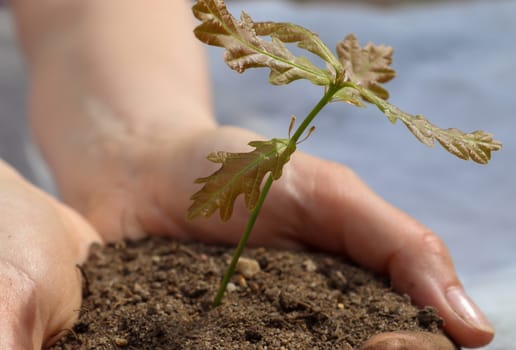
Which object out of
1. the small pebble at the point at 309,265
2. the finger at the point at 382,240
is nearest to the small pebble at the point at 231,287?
the small pebble at the point at 309,265

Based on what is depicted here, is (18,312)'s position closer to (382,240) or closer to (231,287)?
(231,287)

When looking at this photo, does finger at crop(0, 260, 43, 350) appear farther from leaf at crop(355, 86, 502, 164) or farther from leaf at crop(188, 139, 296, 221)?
leaf at crop(355, 86, 502, 164)

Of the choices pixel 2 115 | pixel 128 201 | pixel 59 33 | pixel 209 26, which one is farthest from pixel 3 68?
pixel 209 26

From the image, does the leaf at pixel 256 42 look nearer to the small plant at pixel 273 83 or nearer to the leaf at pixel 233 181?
the small plant at pixel 273 83

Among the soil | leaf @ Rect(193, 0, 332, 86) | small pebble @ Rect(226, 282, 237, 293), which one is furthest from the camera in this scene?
small pebble @ Rect(226, 282, 237, 293)

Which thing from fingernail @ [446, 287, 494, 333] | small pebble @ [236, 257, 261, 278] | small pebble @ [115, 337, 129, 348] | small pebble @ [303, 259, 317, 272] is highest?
fingernail @ [446, 287, 494, 333]

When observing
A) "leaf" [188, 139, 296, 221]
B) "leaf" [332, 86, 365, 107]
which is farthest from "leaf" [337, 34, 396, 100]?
"leaf" [188, 139, 296, 221]
